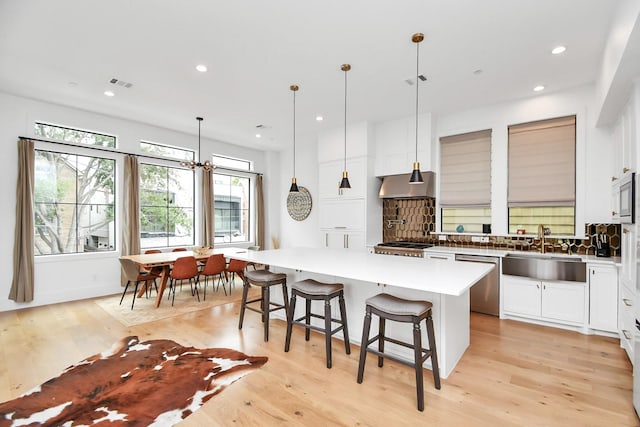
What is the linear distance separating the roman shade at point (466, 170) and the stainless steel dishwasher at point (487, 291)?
3.25 feet

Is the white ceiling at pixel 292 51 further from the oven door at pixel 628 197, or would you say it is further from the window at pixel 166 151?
the oven door at pixel 628 197

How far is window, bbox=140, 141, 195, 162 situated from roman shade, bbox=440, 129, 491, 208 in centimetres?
499

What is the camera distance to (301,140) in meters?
6.87

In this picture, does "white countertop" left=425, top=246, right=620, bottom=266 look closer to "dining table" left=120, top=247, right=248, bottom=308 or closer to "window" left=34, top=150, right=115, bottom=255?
"dining table" left=120, top=247, right=248, bottom=308

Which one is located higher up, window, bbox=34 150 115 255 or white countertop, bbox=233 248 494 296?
window, bbox=34 150 115 255

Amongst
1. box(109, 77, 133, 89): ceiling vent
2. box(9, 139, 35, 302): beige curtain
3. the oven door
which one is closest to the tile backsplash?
the oven door

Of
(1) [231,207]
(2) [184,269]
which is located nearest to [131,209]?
(2) [184,269]

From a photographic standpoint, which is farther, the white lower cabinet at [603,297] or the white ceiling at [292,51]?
the white lower cabinet at [603,297]

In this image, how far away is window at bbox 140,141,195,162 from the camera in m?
5.71

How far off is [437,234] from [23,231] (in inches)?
248

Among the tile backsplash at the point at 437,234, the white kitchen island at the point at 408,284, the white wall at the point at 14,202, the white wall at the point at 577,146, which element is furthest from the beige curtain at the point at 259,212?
the white wall at the point at 577,146

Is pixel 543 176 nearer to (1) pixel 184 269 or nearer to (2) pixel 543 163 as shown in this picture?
→ (2) pixel 543 163

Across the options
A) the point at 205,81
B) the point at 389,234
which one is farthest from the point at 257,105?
the point at 389,234

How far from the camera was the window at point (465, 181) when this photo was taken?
4.62 meters
